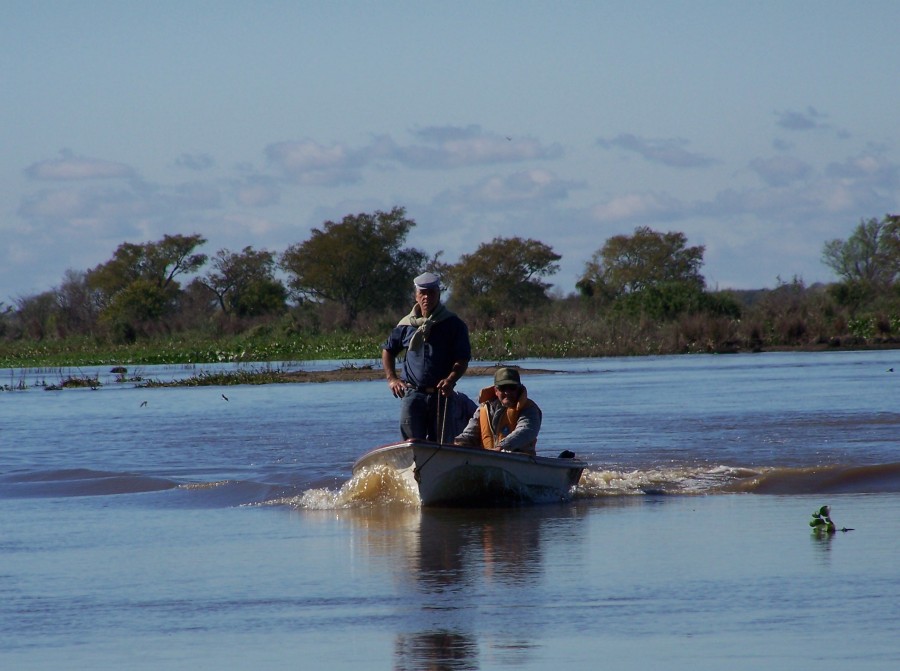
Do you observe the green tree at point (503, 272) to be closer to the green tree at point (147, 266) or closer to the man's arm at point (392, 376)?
the green tree at point (147, 266)

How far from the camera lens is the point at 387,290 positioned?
279 ft

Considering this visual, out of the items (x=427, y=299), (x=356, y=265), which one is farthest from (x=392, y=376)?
(x=356, y=265)

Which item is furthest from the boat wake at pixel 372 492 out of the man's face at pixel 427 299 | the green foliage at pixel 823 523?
the green foliage at pixel 823 523

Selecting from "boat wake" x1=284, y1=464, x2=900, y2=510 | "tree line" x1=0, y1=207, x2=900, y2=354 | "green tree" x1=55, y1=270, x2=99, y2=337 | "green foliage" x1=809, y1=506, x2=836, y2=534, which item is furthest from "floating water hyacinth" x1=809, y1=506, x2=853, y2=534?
"green tree" x1=55, y1=270, x2=99, y2=337

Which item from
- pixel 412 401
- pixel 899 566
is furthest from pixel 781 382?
pixel 899 566

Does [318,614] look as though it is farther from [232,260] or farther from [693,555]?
[232,260]

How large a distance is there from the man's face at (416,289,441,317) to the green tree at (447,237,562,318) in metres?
78.0

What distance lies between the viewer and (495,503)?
1326 centimetres

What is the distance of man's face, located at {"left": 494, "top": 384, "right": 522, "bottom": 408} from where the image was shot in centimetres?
1293

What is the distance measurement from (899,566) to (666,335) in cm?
4704

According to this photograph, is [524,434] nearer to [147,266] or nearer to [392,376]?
[392,376]

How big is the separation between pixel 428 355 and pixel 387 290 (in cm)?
7278

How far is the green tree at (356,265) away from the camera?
277 feet

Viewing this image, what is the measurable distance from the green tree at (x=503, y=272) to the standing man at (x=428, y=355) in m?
77.6
